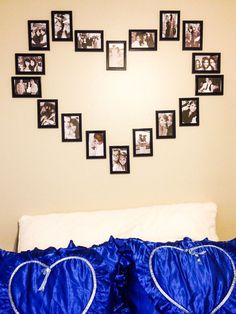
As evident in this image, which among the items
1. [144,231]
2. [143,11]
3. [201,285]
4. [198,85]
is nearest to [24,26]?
[143,11]

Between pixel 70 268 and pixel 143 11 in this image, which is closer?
pixel 70 268

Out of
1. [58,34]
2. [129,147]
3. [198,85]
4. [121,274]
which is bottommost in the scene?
[121,274]

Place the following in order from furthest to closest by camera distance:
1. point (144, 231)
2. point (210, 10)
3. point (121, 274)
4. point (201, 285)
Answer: point (210, 10)
point (144, 231)
point (121, 274)
point (201, 285)

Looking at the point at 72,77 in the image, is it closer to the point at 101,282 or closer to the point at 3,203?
the point at 3,203

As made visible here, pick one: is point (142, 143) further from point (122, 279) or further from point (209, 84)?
point (122, 279)

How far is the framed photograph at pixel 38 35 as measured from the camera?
1753 millimetres

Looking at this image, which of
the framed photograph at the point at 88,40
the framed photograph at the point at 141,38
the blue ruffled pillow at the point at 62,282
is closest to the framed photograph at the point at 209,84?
the framed photograph at the point at 141,38

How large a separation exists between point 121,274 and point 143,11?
136cm

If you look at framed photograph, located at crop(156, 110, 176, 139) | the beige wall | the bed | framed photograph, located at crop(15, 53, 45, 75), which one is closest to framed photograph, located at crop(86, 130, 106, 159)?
the beige wall

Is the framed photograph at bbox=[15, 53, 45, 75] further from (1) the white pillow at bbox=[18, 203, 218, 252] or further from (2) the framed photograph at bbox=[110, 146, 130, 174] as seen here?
(1) the white pillow at bbox=[18, 203, 218, 252]

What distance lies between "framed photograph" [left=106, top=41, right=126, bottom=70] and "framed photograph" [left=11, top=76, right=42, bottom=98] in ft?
1.30

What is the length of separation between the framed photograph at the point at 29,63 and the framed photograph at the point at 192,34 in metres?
0.79

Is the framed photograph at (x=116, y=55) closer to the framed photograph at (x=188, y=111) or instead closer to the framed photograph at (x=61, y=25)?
the framed photograph at (x=61, y=25)

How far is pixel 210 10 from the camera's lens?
184 cm
